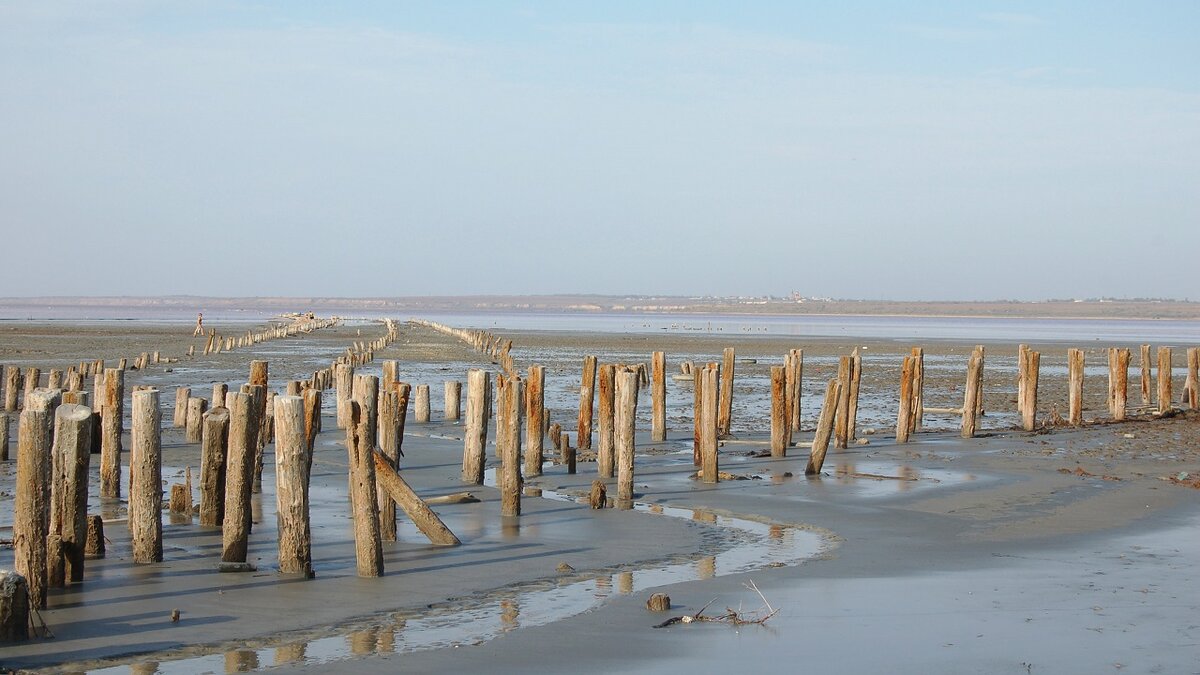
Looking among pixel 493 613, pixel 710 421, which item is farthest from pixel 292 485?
pixel 710 421

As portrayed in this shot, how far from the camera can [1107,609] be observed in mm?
8969

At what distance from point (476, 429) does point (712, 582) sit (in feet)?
18.4

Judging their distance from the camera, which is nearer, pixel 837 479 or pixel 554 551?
pixel 554 551

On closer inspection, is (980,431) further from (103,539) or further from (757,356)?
(757,356)

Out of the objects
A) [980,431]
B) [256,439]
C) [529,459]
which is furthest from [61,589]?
[980,431]

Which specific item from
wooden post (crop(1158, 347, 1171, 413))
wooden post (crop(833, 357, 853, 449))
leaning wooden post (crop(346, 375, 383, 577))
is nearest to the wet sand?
leaning wooden post (crop(346, 375, 383, 577))

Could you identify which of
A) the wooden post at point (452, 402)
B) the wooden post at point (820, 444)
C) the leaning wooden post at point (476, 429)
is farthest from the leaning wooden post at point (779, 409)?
the wooden post at point (452, 402)

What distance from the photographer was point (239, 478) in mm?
9953

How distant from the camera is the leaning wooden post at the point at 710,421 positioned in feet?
48.6

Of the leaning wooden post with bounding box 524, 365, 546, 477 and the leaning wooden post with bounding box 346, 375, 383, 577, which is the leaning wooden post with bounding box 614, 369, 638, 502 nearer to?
the leaning wooden post with bounding box 524, 365, 546, 477

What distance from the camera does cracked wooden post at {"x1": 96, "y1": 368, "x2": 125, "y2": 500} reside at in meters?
12.1

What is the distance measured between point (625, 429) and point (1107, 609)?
5886 millimetres

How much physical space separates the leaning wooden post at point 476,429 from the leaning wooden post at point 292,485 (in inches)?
212

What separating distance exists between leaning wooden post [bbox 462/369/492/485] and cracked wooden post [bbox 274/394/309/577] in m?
5.39
